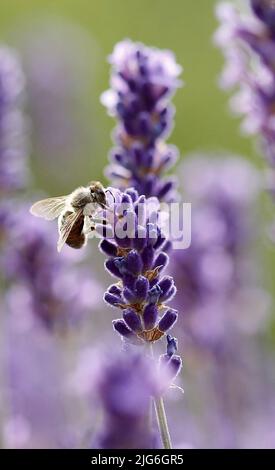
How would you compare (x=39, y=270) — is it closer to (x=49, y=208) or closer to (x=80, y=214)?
(x=49, y=208)

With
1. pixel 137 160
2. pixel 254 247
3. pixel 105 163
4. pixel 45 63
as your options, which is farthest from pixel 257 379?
pixel 45 63

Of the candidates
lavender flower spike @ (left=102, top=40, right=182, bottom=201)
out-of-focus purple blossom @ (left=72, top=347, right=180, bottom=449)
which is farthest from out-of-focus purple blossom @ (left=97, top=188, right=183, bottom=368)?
lavender flower spike @ (left=102, top=40, right=182, bottom=201)

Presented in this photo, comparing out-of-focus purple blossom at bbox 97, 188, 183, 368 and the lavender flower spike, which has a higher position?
the lavender flower spike

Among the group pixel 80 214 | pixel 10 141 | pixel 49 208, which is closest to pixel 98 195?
pixel 80 214

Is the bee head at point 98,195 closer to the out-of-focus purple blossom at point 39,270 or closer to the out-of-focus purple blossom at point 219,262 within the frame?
the out-of-focus purple blossom at point 39,270

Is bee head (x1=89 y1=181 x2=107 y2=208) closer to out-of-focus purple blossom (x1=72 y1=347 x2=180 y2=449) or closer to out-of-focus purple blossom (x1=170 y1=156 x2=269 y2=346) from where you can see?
out-of-focus purple blossom (x1=72 y1=347 x2=180 y2=449)
